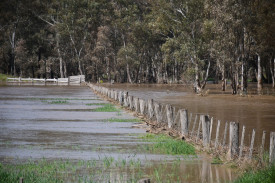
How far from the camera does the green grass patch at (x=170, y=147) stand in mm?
16359

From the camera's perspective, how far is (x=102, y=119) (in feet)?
90.7

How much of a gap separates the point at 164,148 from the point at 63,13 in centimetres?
8274

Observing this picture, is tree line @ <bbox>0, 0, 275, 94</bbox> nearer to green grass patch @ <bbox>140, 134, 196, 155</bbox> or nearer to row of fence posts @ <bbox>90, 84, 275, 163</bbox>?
row of fence posts @ <bbox>90, 84, 275, 163</bbox>

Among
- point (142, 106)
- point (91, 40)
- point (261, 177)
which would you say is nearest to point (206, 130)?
point (261, 177)

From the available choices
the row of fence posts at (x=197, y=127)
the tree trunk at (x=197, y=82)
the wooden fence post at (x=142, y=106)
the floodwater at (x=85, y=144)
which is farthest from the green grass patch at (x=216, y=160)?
the tree trunk at (x=197, y=82)

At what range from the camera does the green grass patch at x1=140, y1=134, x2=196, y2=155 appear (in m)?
16.4

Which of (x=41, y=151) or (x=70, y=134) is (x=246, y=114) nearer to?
(x=70, y=134)

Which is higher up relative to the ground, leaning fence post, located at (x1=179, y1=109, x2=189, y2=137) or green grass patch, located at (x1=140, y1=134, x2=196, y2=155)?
leaning fence post, located at (x1=179, y1=109, x2=189, y2=137)

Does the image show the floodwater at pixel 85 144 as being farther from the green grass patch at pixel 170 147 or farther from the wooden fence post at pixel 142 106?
the wooden fence post at pixel 142 106

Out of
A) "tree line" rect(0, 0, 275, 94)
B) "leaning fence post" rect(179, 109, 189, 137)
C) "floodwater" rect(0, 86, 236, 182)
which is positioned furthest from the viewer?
"tree line" rect(0, 0, 275, 94)

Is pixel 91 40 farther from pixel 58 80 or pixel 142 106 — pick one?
pixel 142 106

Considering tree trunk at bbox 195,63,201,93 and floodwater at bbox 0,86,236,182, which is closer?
floodwater at bbox 0,86,236,182

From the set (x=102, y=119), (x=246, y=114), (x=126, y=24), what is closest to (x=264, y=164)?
(x=102, y=119)

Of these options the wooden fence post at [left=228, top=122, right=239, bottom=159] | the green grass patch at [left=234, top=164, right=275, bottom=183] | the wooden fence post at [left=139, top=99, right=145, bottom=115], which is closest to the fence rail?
the wooden fence post at [left=139, top=99, right=145, bottom=115]
